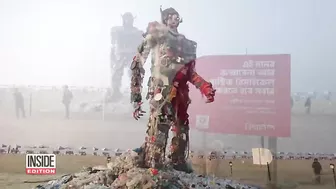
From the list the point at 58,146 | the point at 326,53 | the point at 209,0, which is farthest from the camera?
the point at 58,146

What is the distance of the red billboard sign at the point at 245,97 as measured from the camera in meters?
3.56

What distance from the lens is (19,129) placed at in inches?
164

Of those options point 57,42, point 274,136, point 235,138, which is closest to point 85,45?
point 57,42

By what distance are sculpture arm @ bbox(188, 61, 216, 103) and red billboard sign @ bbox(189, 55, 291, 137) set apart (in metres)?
0.20

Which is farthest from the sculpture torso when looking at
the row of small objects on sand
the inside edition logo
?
the inside edition logo

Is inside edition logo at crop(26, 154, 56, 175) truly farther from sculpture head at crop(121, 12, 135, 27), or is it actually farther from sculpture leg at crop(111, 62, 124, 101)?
sculpture head at crop(121, 12, 135, 27)

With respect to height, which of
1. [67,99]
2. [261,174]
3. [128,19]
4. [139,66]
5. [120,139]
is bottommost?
[261,174]

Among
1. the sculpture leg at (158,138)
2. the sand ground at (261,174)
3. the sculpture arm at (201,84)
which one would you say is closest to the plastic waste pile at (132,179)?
the sculpture leg at (158,138)

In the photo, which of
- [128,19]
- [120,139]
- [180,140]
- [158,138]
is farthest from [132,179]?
[128,19]

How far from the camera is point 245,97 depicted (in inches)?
141

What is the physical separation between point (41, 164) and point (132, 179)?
4.38 ft

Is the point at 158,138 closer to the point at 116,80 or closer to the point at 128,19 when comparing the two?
the point at 116,80

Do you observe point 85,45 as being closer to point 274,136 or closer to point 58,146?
point 58,146

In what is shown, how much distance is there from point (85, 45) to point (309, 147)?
1.96 m
